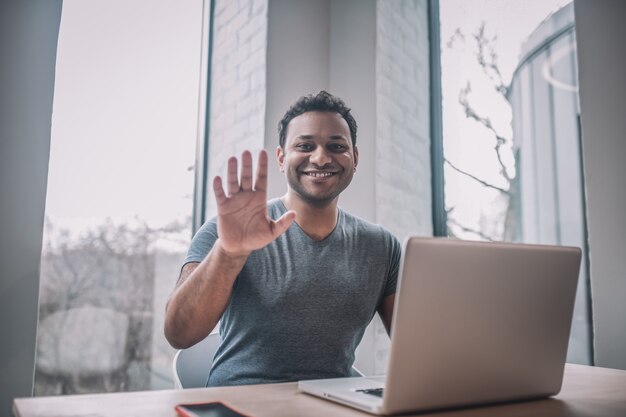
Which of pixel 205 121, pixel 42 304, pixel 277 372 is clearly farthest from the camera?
pixel 205 121

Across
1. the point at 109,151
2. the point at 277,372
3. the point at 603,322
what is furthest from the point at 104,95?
the point at 603,322

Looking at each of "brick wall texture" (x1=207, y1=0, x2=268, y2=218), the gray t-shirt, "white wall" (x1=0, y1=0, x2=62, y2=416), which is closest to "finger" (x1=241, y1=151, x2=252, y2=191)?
the gray t-shirt

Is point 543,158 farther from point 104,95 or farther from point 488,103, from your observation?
point 104,95

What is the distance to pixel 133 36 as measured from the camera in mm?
2277

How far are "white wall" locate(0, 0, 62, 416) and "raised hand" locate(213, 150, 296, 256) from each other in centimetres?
94

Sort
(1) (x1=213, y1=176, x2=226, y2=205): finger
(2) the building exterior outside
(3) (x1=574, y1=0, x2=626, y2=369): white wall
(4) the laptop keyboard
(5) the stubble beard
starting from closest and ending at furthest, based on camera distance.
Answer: (4) the laptop keyboard, (1) (x1=213, y1=176, x2=226, y2=205): finger, (3) (x1=574, y1=0, x2=626, y2=369): white wall, (5) the stubble beard, (2) the building exterior outside

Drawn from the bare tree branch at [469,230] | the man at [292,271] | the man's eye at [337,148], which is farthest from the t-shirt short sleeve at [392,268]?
the bare tree branch at [469,230]

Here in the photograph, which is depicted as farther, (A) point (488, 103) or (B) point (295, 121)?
(A) point (488, 103)

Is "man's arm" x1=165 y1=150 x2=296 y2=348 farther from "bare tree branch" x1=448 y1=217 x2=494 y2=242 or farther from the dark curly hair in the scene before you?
"bare tree branch" x1=448 y1=217 x2=494 y2=242

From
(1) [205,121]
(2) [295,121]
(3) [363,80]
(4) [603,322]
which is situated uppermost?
(3) [363,80]

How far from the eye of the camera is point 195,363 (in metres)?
1.41

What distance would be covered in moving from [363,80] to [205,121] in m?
0.74

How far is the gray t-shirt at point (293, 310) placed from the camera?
4.43 ft

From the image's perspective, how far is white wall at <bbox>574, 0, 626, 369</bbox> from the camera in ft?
4.86
